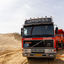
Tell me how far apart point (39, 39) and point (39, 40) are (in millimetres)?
74

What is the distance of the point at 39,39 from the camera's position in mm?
5953

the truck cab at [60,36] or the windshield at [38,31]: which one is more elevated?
the windshield at [38,31]

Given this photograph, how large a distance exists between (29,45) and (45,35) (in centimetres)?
140

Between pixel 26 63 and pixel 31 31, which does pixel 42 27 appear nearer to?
pixel 31 31

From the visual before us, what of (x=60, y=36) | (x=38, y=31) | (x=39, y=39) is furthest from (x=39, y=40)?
(x=60, y=36)

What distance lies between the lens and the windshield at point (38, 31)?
6.03 meters

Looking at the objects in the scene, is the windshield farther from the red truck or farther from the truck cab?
the truck cab

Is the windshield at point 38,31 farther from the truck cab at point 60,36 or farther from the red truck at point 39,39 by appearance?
the truck cab at point 60,36

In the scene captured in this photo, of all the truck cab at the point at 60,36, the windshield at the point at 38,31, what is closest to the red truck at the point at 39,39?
the windshield at the point at 38,31

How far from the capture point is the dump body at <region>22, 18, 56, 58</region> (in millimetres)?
5789

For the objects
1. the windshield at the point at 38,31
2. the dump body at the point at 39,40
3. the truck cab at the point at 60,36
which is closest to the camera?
the dump body at the point at 39,40

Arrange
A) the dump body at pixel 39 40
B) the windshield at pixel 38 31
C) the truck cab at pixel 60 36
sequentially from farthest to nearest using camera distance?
the truck cab at pixel 60 36 < the windshield at pixel 38 31 < the dump body at pixel 39 40

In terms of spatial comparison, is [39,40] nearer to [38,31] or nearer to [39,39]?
[39,39]

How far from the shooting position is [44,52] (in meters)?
5.82
